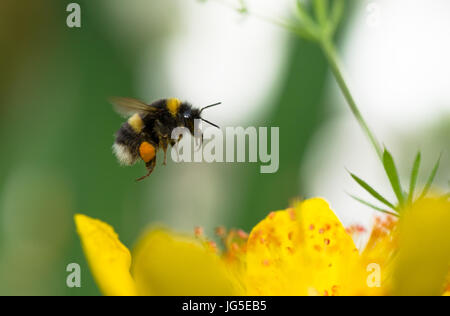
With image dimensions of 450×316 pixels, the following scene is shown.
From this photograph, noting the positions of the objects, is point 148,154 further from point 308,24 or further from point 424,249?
point 424,249

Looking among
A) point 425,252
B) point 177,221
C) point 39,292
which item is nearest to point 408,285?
point 425,252

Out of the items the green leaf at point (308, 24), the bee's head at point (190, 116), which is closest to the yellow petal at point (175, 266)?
the green leaf at point (308, 24)

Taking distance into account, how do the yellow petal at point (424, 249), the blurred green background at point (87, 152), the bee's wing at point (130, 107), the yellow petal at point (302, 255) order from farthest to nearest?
the blurred green background at point (87, 152)
the bee's wing at point (130, 107)
the yellow petal at point (302, 255)
the yellow petal at point (424, 249)

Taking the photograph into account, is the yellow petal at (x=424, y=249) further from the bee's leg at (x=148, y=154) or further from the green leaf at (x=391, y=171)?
the bee's leg at (x=148, y=154)

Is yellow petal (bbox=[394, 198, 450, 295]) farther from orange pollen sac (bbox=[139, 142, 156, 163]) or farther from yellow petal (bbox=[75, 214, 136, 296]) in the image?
orange pollen sac (bbox=[139, 142, 156, 163])

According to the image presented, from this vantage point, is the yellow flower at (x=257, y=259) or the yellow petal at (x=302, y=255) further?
the yellow petal at (x=302, y=255)

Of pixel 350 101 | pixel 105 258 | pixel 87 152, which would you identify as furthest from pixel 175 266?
pixel 87 152
